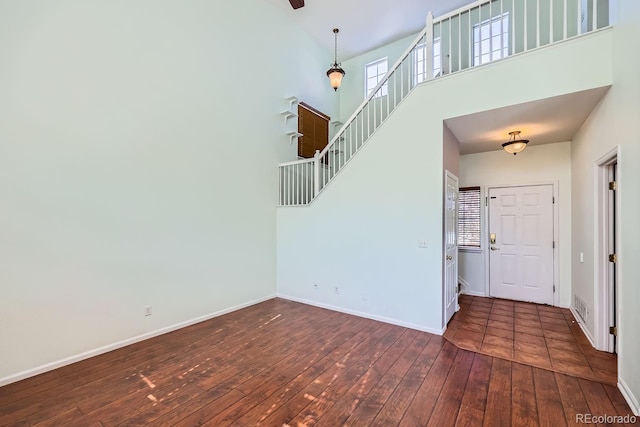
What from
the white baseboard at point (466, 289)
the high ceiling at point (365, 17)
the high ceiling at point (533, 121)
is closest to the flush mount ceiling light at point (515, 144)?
the high ceiling at point (533, 121)

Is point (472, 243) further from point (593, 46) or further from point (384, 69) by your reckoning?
point (384, 69)

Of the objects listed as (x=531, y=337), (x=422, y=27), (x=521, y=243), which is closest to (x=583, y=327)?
(x=531, y=337)

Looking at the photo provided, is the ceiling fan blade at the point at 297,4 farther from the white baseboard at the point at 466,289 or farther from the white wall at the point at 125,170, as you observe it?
the white baseboard at the point at 466,289

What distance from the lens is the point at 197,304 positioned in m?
4.13

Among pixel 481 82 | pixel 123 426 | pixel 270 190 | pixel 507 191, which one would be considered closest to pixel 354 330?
pixel 123 426

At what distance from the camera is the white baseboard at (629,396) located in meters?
2.13

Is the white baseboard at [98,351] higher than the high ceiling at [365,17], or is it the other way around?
the high ceiling at [365,17]

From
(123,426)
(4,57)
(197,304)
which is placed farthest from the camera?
(197,304)

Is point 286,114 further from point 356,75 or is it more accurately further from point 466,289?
point 466,289

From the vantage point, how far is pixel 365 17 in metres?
5.82

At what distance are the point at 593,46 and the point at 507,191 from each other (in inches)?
113

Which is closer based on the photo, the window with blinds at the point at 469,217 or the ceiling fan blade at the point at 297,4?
the ceiling fan blade at the point at 297,4

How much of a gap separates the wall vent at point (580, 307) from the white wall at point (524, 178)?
17.8 inches

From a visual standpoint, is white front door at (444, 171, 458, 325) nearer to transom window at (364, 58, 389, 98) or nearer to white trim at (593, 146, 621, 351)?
white trim at (593, 146, 621, 351)
